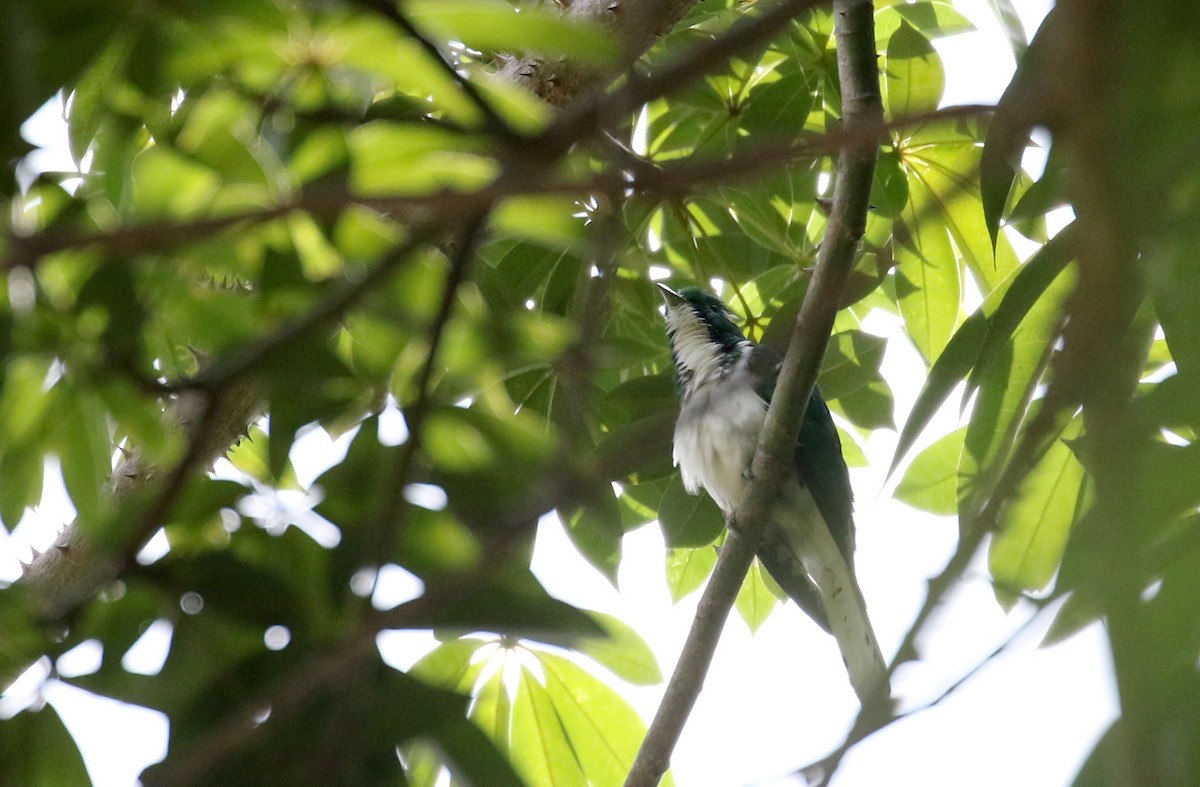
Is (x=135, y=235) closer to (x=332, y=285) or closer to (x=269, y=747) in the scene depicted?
(x=269, y=747)

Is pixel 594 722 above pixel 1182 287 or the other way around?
above

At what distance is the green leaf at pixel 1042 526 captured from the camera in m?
2.09

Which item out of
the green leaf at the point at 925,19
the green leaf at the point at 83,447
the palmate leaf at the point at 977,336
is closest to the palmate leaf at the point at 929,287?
the green leaf at the point at 925,19

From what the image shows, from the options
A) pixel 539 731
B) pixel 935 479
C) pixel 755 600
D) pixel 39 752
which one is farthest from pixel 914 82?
pixel 39 752

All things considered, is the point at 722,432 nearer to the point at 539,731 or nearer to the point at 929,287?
the point at 929,287

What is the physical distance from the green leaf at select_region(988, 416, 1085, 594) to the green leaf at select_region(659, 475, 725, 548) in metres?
1.21

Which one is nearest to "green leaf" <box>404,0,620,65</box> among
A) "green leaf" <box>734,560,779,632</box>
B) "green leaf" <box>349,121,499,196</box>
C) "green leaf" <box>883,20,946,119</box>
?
"green leaf" <box>349,121,499,196</box>

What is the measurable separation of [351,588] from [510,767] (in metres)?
0.31

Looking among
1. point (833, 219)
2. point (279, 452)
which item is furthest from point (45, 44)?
point (833, 219)

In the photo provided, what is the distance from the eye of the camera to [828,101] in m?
3.14

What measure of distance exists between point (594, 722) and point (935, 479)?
40.9 inches

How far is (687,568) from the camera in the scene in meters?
3.59

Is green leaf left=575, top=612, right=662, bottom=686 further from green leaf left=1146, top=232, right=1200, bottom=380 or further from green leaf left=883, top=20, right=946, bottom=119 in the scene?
Result: green leaf left=1146, top=232, right=1200, bottom=380

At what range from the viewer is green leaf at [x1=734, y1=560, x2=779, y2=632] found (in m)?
3.84
